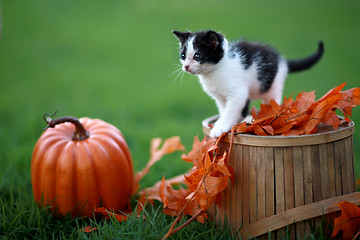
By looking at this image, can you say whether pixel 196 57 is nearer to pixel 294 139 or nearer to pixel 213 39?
pixel 213 39

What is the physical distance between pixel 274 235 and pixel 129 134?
2.03 meters

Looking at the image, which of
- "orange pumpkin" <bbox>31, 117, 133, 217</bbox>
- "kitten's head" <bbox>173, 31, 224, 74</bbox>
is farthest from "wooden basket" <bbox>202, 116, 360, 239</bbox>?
"orange pumpkin" <bbox>31, 117, 133, 217</bbox>

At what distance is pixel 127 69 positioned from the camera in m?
5.33

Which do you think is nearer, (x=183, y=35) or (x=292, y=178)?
(x=292, y=178)

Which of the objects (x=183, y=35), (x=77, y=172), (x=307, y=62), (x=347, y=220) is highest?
(x=183, y=35)

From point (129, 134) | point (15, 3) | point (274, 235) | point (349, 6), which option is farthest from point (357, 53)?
point (15, 3)

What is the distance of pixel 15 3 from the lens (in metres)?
7.00

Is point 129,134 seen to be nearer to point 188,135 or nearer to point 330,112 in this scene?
point 188,135

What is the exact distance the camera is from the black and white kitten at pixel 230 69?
157 cm

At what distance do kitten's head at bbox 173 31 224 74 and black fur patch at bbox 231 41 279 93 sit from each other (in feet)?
0.55

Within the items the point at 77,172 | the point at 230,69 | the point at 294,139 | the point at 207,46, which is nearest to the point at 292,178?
the point at 294,139

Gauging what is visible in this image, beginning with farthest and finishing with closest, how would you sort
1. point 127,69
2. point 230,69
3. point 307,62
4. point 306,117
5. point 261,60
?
point 127,69 → point 307,62 → point 261,60 → point 230,69 → point 306,117

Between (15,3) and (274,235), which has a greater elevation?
(15,3)

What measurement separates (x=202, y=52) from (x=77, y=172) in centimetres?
87
